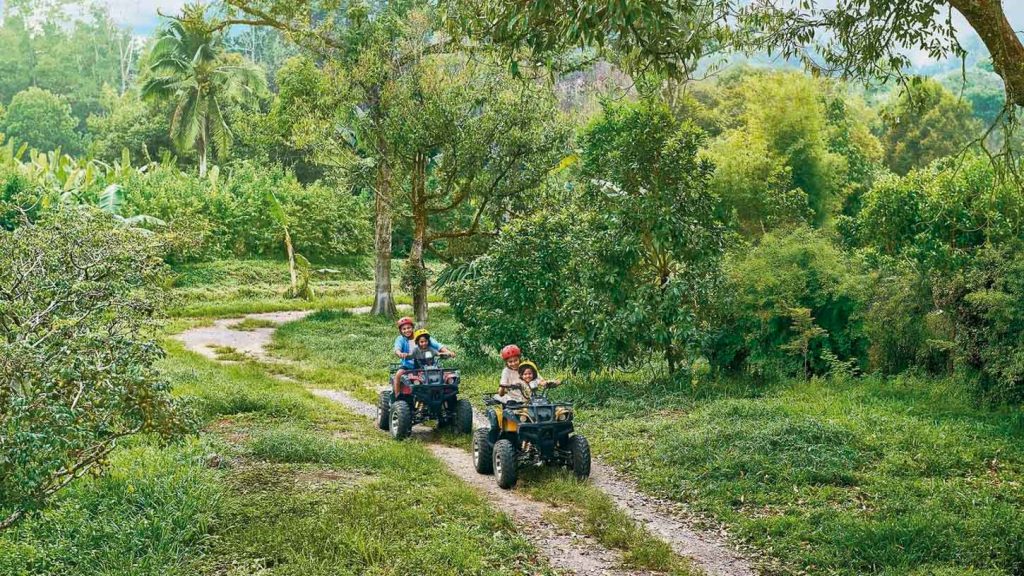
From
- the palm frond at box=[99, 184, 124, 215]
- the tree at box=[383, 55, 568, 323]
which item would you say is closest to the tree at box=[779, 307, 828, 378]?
the tree at box=[383, 55, 568, 323]

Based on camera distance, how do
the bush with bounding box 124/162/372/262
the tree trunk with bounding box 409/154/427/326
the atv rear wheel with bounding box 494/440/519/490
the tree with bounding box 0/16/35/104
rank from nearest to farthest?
1. the atv rear wheel with bounding box 494/440/519/490
2. the tree trunk with bounding box 409/154/427/326
3. the bush with bounding box 124/162/372/262
4. the tree with bounding box 0/16/35/104

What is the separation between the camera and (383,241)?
2305cm

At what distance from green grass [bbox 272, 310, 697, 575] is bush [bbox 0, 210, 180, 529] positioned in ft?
11.4

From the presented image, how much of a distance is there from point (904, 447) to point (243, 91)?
136 feet

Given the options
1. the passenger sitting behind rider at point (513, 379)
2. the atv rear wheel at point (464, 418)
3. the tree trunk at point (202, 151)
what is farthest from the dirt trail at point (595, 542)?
the tree trunk at point (202, 151)

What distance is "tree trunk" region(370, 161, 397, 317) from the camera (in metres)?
21.6

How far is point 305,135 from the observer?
2012 centimetres

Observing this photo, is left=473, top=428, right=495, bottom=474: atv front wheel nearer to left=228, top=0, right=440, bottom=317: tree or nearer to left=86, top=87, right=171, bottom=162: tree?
left=228, top=0, right=440, bottom=317: tree

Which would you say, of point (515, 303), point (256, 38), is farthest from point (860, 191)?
point (256, 38)

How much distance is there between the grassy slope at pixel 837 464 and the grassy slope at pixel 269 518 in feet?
7.11

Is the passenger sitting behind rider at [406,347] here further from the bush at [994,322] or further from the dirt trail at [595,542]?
the bush at [994,322]

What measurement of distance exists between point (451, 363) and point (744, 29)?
821cm

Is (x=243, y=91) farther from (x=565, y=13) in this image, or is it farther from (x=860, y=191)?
(x=565, y=13)

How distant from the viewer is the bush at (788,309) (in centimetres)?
1273
